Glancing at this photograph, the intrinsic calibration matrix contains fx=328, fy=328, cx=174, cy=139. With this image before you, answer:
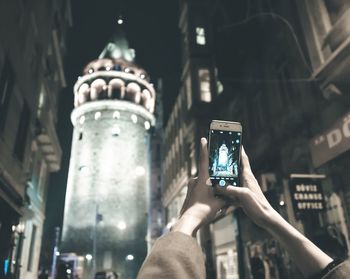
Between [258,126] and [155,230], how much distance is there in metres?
48.1

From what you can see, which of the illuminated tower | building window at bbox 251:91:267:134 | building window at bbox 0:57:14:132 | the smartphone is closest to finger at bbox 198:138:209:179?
the smartphone

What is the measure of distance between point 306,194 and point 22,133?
13.8 metres

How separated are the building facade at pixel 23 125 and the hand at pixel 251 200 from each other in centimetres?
1259

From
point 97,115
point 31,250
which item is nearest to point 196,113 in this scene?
point 31,250

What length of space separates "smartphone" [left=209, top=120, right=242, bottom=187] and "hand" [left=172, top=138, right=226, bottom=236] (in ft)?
0.39

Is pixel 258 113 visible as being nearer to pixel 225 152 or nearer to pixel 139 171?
pixel 225 152

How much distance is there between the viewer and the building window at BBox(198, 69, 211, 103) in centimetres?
2874

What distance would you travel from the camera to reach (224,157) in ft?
8.79

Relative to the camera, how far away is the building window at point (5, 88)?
1319cm

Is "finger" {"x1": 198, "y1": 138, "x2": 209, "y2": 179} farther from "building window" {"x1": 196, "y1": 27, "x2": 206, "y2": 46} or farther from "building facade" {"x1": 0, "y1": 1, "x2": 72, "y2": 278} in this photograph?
"building window" {"x1": 196, "y1": 27, "x2": 206, "y2": 46}

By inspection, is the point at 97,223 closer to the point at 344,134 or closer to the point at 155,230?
the point at 155,230

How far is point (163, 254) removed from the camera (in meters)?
1.66

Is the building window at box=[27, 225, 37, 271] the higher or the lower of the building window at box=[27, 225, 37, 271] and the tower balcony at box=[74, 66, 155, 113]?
the lower

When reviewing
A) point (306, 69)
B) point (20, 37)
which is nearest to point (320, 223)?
point (306, 69)
